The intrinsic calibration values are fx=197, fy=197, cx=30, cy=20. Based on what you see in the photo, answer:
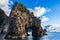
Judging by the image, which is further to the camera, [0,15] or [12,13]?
[0,15]

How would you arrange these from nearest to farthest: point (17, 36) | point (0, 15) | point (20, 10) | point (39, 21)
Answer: point (17, 36), point (20, 10), point (39, 21), point (0, 15)

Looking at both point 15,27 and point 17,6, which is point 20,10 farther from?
point 15,27

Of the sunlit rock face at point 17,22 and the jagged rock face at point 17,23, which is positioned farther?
the jagged rock face at point 17,23

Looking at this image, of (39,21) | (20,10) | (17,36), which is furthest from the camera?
(39,21)

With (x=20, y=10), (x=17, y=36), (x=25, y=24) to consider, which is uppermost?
(x=20, y=10)

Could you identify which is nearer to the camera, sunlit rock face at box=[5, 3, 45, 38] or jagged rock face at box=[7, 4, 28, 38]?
sunlit rock face at box=[5, 3, 45, 38]

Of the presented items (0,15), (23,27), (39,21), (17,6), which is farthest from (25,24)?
(0,15)

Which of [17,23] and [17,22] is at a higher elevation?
[17,22]

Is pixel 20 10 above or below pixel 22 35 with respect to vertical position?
above

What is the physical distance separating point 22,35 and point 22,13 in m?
15.9

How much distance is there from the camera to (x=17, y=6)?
13062cm

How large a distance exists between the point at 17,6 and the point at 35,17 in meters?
46.4

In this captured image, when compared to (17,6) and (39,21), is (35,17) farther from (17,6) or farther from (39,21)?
(17,6)

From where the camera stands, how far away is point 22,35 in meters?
123
